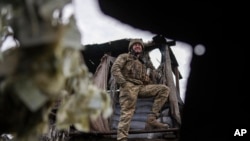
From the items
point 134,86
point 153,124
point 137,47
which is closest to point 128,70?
point 134,86

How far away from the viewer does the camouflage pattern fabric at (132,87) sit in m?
6.71

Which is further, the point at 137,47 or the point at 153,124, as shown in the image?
the point at 137,47

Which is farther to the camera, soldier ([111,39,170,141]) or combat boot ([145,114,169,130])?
soldier ([111,39,170,141])

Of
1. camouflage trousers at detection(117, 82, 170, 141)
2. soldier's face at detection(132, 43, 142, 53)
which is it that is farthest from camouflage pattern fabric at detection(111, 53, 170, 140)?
soldier's face at detection(132, 43, 142, 53)

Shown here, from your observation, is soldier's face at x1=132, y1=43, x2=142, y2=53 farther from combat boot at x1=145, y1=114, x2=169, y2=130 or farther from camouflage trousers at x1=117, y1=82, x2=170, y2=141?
combat boot at x1=145, y1=114, x2=169, y2=130

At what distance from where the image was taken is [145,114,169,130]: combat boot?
21.4 feet

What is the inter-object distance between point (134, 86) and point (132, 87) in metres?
0.04

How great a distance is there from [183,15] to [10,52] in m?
1.09

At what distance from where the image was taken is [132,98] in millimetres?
6730

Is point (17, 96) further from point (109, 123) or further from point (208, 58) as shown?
point (109, 123)

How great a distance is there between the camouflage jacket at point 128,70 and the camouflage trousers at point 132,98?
0.10 meters

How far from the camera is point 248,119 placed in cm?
A: 207

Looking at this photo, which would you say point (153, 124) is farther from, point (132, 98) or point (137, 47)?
point (137, 47)

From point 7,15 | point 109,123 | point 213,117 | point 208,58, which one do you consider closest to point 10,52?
point 7,15
